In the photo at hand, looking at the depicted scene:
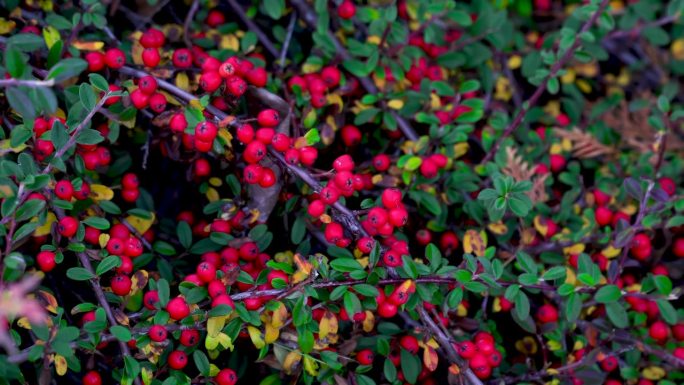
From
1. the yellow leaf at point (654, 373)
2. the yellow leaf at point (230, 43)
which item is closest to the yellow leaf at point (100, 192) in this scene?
the yellow leaf at point (230, 43)

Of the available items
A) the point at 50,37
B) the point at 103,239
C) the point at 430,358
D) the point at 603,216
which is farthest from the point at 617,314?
the point at 50,37

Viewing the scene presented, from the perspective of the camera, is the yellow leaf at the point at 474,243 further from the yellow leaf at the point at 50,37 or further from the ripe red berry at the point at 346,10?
the yellow leaf at the point at 50,37

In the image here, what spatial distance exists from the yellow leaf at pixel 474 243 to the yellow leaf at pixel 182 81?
1.52m

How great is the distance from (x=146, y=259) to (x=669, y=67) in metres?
3.77

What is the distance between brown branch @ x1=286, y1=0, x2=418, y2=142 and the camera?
3.75m

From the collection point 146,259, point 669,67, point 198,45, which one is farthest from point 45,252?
point 669,67

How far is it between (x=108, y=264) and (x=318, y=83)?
1403 millimetres

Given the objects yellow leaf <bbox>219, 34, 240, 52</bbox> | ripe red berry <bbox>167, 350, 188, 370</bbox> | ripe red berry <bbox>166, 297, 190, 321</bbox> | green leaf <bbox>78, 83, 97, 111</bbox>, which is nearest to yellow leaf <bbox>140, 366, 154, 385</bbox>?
ripe red berry <bbox>167, 350, 188, 370</bbox>

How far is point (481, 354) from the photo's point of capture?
3021mm

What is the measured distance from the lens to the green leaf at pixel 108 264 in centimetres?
272

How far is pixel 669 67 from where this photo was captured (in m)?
4.79

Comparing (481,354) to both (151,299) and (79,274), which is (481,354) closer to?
(151,299)

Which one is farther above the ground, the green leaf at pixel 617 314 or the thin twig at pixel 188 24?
the thin twig at pixel 188 24

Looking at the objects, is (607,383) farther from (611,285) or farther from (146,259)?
(146,259)
